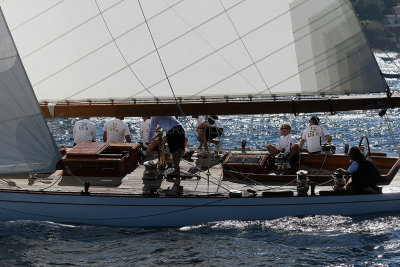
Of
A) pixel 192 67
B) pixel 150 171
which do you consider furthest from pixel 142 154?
pixel 192 67

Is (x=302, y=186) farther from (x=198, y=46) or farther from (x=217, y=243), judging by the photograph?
(x=198, y=46)

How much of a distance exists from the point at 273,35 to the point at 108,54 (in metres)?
3.34

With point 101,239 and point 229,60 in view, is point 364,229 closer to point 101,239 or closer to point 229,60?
point 229,60

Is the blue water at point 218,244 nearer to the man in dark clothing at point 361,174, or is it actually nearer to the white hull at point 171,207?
the white hull at point 171,207

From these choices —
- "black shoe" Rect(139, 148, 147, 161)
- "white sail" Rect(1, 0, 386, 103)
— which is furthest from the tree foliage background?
"white sail" Rect(1, 0, 386, 103)

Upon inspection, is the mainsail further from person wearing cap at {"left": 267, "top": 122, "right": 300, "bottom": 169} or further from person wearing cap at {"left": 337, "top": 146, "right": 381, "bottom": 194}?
person wearing cap at {"left": 267, "top": 122, "right": 300, "bottom": 169}

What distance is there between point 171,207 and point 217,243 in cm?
138

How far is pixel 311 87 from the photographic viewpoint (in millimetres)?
13195

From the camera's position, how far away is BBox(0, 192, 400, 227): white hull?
42.4ft

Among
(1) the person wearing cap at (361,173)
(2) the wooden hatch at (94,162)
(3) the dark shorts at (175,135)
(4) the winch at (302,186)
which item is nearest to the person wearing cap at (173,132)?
(3) the dark shorts at (175,135)

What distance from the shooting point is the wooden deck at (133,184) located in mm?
13258

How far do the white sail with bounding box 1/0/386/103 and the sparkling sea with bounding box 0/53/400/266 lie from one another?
215 cm

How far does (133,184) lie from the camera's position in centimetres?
1363

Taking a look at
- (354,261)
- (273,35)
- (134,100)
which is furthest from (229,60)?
(354,261)
